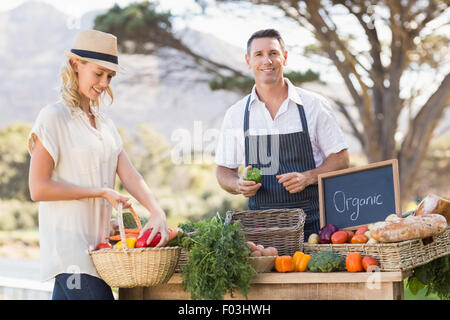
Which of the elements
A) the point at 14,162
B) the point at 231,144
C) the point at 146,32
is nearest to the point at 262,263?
the point at 231,144

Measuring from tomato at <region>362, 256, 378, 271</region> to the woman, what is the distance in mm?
714

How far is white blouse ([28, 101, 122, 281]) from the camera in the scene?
85.5 inches

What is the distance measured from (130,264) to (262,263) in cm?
49

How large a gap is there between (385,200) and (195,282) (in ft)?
2.85

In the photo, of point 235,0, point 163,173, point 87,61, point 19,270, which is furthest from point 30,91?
point 87,61

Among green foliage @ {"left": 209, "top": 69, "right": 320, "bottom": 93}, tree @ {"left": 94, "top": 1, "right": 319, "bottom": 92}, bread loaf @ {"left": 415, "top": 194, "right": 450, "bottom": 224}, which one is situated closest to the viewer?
bread loaf @ {"left": 415, "top": 194, "right": 450, "bottom": 224}

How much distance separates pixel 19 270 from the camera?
13.9 metres

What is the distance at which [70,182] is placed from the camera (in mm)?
2209

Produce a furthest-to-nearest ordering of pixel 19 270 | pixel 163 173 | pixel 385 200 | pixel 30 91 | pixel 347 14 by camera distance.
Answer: pixel 30 91 < pixel 163 173 < pixel 19 270 < pixel 347 14 < pixel 385 200

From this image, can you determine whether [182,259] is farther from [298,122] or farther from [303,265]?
[298,122]

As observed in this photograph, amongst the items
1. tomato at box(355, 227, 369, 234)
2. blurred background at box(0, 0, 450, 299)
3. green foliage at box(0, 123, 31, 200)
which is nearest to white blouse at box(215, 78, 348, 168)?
tomato at box(355, 227, 369, 234)

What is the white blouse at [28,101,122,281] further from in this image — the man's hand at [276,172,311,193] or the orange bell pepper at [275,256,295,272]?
the man's hand at [276,172,311,193]
